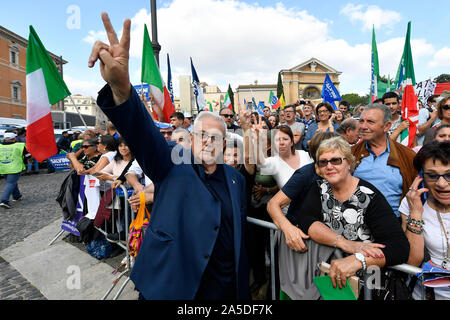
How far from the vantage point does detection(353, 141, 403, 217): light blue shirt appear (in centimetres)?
230

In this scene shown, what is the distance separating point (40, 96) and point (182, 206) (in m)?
3.64

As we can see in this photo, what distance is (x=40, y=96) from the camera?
3.79m

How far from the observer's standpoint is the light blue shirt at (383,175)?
230 centimetres

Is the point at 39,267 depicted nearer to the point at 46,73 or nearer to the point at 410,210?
the point at 46,73

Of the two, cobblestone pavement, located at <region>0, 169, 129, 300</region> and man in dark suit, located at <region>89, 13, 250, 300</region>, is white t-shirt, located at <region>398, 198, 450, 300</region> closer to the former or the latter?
man in dark suit, located at <region>89, 13, 250, 300</region>

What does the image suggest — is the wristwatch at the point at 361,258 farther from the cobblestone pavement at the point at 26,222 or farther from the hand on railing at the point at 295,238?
the cobblestone pavement at the point at 26,222

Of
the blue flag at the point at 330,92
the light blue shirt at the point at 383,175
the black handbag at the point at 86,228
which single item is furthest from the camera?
the blue flag at the point at 330,92

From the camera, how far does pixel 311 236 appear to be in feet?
5.41

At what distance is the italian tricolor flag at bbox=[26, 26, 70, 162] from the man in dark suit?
3038 mm

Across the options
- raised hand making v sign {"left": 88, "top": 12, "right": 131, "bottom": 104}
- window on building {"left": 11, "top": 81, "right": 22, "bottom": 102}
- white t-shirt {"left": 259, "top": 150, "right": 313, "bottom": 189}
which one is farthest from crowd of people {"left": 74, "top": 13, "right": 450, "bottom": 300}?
window on building {"left": 11, "top": 81, "right": 22, "bottom": 102}

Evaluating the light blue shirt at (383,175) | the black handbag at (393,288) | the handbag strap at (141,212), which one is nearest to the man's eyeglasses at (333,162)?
the black handbag at (393,288)

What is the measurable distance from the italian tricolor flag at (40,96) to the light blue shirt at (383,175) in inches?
165
